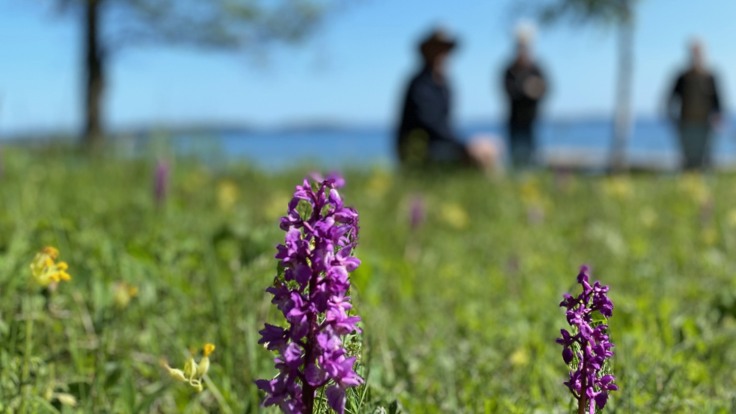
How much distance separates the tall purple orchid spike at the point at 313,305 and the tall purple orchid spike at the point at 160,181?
2.67 meters

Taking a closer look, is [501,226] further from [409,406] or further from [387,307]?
[409,406]

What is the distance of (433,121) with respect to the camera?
31.8ft

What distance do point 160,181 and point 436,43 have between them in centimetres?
662

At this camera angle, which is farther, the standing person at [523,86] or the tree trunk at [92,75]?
the tree trunk at [92,75]

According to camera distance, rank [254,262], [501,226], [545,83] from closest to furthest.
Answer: [254,262], [501,226], [545,83]

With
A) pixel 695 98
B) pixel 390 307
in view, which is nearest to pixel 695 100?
pixel 695 98

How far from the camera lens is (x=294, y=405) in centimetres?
94

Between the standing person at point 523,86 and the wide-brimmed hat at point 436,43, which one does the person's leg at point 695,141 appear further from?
the wide-brimmed hat at point 436,43

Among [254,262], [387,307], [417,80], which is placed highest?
[417,80]

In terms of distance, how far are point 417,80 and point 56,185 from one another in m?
4.81

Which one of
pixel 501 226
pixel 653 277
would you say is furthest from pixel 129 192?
pixel 653 277

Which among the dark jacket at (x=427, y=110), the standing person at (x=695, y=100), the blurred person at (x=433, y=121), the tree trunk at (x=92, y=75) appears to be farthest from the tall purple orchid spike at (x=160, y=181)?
the tree trunk at (x=92, y=75)

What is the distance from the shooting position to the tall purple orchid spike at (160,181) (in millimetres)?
3523

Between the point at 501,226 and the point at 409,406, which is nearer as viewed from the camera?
the point at 409,406
